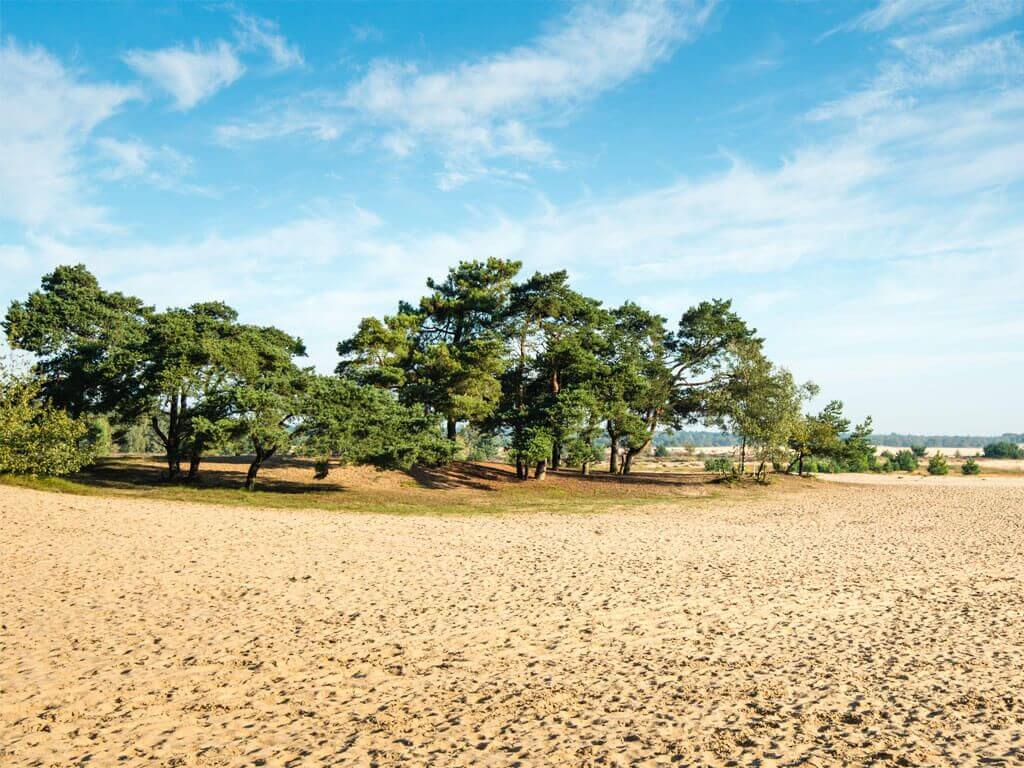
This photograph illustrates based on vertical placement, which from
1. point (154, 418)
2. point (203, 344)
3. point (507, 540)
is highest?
point (203, 344)

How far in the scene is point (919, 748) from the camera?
251 inches

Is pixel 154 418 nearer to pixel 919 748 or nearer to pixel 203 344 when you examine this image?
pixel 203 344

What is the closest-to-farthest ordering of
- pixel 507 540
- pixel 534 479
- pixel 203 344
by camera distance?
pixel 507 540
pixel 203 344
pixel 534 479

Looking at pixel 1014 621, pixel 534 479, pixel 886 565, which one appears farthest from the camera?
pixel 534 479

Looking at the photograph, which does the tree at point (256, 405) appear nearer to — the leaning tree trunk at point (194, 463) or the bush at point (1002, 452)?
the leaning tree trunk at point (194, 463)

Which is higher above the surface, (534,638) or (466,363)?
(466,363)

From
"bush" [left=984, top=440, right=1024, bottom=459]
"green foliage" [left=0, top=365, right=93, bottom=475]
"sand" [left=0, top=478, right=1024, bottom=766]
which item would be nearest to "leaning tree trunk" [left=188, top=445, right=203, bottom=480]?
"green foliage" [left=0, top=365, right=93, bottom=475]

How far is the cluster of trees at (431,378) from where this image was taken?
31.1 metres

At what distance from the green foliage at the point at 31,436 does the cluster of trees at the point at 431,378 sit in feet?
7.28

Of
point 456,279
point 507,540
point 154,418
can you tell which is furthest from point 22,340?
point 507,540

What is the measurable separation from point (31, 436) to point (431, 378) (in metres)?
20.0

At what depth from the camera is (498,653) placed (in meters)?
9.35

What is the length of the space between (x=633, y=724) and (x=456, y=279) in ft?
127

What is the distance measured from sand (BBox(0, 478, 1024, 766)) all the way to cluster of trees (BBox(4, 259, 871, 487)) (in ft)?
41.7
